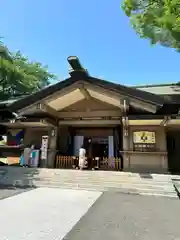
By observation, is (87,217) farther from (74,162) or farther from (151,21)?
(151,21)

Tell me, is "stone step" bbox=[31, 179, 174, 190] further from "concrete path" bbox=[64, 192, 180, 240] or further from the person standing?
the person standing

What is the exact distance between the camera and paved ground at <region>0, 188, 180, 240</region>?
330 centimetres

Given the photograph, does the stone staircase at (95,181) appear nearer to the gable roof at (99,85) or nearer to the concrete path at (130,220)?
the concrete path at (130,220)

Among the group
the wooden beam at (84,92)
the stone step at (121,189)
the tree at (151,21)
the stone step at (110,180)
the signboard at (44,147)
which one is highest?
the tree at (151,21)

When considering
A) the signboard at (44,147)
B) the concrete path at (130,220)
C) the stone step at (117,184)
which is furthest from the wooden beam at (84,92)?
the concrete path at (130,220)

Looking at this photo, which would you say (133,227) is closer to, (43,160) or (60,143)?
(43,160)

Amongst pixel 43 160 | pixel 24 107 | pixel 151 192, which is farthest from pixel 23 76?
pixel 151 192

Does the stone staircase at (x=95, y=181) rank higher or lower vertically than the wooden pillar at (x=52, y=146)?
lower

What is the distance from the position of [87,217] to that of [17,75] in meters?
18.3

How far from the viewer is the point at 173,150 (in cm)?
1104

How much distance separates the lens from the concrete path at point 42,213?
10.7 ft

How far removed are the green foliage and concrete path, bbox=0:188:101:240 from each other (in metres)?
15.1

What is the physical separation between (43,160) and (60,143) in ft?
5.19

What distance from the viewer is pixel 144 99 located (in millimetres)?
9062
